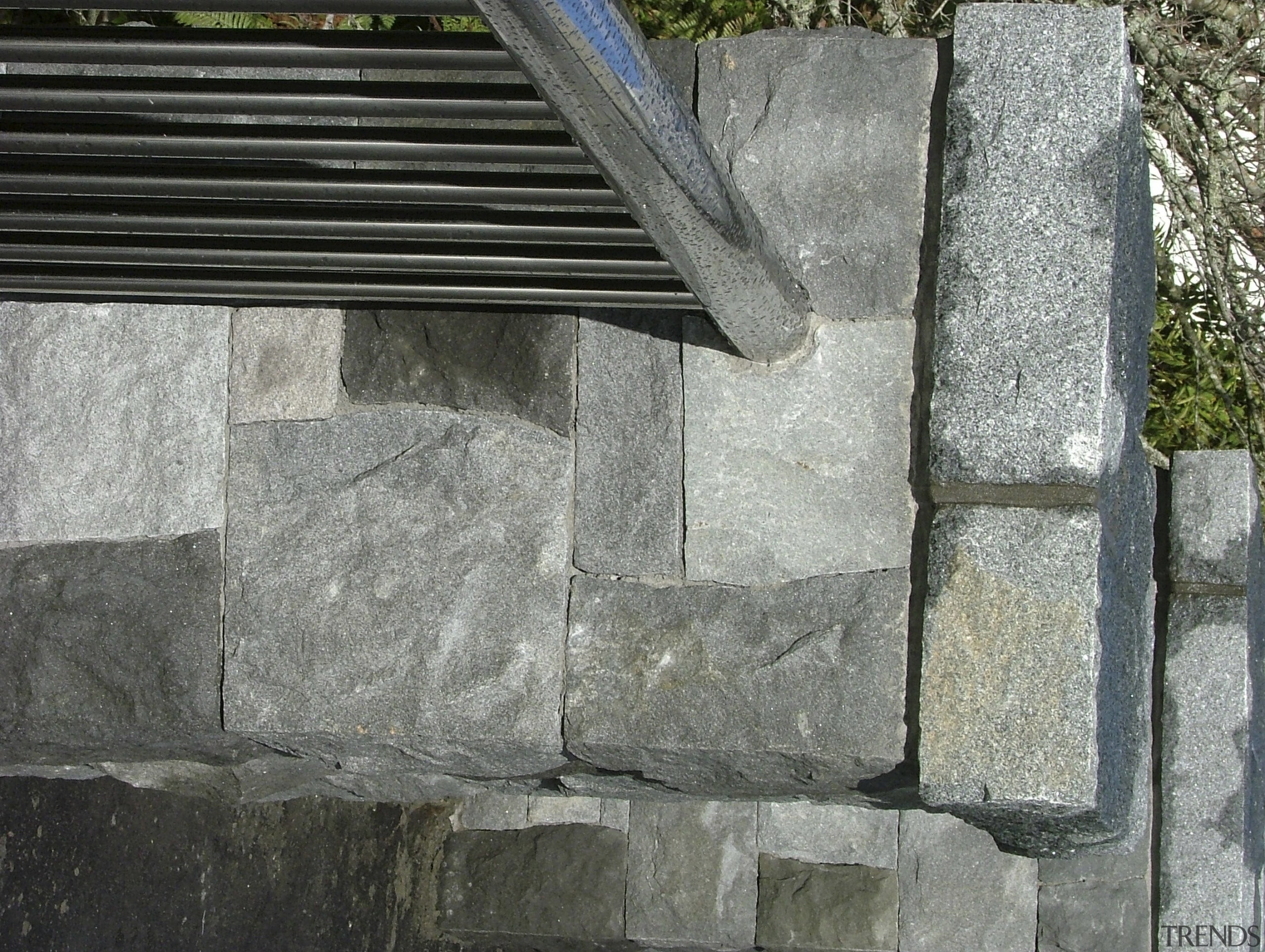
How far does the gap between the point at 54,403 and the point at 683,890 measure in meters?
2.40

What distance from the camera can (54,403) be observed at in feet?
8.21

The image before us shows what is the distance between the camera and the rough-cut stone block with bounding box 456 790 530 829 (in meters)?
3.93

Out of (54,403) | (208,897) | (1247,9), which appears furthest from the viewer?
(1247,9)

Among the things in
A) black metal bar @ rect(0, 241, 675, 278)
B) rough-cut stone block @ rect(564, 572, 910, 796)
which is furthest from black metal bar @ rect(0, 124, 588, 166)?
rough-cut stone block @ rect(564, 572, 910, 796)

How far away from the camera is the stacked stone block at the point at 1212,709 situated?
10.6ft

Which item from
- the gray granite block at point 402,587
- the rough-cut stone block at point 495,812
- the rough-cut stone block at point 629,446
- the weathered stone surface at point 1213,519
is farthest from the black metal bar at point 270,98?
the rough-cut stone block at point 495,812

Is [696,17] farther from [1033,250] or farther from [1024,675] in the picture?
[1024,675]

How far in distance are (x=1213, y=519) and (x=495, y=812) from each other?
230cm

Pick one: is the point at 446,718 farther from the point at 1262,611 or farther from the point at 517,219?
the point at 1262,611

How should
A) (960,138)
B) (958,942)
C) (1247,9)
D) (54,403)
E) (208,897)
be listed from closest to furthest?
1. (960,138)
2. (54,403)
3. (208,897)
4. (958,942)
5. (1247,9)

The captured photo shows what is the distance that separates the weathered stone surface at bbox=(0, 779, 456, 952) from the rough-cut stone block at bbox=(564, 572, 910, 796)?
125cm

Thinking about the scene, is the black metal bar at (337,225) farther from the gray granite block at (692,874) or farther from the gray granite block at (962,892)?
the gray granite block at (962,892)

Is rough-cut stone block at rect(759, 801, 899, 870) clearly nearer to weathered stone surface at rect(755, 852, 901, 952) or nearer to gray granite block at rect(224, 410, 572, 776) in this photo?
weathered stone surface at rect(755, 852, 901, 952)

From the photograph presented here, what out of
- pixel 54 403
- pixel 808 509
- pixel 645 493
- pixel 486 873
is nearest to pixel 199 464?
pixel 54 403
